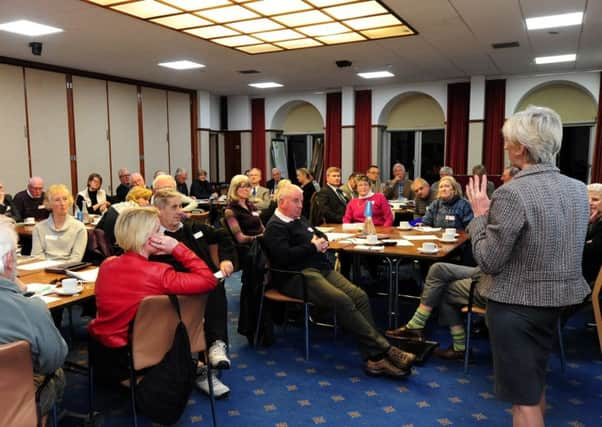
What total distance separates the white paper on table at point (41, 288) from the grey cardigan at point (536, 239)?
220cm

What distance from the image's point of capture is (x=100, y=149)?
10148mm

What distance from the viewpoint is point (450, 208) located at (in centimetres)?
527

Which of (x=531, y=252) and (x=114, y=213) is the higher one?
(x=531, y=252)

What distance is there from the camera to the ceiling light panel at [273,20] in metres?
5.62

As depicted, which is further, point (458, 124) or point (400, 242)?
point (458, 124)

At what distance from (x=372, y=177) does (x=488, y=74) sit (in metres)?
3.53

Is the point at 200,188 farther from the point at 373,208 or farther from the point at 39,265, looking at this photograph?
the point at 39,265

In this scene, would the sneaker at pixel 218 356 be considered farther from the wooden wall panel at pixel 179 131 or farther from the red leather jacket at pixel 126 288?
the wooden wall panel at pixel 179 131

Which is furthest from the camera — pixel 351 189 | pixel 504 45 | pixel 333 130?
pixel 333 130

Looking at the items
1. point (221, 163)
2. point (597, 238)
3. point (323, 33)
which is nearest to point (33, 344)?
point (597, 238)

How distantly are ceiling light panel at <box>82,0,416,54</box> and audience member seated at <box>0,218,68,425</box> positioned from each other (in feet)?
13.8

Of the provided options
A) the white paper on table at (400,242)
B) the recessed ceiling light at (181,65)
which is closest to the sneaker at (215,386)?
the white paper on table at (400,242)

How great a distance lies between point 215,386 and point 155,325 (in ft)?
3.25

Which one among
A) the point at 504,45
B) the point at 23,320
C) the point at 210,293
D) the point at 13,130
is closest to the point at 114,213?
the point at 210,293
